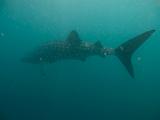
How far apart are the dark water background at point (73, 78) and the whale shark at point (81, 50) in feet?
4.98

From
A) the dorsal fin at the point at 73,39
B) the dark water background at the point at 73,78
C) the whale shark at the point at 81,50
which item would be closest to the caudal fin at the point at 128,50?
the whale shark at the point at 81,50

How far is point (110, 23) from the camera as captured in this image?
6391cm

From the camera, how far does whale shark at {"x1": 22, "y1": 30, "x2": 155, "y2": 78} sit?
440 inches

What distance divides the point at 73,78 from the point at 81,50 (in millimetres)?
17004

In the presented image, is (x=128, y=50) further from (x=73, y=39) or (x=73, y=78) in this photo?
(x=73, y=78)

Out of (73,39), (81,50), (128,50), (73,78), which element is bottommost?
(128,50)

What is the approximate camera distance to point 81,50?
1245cm

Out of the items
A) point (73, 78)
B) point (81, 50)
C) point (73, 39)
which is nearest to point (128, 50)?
point (81, 50)

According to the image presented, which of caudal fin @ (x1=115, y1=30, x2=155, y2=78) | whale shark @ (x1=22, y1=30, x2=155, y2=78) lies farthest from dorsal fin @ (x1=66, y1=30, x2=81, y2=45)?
caudal fin @ (x1=115, y1=30, x2=155, y2=78)

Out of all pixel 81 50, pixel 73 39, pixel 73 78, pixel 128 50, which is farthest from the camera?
pixel 73 78

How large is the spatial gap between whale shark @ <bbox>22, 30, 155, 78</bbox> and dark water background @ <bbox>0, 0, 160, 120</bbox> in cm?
152

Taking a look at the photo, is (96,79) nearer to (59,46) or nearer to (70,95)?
(70,95)

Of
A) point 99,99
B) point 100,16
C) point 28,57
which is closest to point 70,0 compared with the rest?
point 100,16

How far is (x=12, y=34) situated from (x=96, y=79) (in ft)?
90.9
